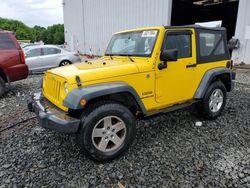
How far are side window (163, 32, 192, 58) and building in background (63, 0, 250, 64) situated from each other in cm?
693

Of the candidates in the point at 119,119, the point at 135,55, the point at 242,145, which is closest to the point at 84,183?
the point at 119,119

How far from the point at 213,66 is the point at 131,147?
93.7 inches

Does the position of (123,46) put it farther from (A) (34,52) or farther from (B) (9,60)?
(A) (34,52)

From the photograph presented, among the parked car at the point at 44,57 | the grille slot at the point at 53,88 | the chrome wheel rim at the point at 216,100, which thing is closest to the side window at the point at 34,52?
the parked car at the point at 44,57

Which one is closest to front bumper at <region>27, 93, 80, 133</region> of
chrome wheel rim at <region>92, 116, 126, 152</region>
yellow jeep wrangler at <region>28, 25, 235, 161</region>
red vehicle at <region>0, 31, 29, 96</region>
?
yellow jeep wrangler at <region>28, 25, 235, 161</region>

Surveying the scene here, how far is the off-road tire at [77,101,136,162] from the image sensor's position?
9.00 feet

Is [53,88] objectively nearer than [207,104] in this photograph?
Yes

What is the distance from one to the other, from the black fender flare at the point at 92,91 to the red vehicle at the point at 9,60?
4.58 m

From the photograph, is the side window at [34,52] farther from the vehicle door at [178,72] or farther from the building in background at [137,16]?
the vehicle door at [178,72]

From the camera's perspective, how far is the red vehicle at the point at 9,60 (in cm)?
626

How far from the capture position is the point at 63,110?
296 cm

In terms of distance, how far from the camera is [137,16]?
1305 cm

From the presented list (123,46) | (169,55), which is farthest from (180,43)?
(123,46)

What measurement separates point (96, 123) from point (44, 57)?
834cm
